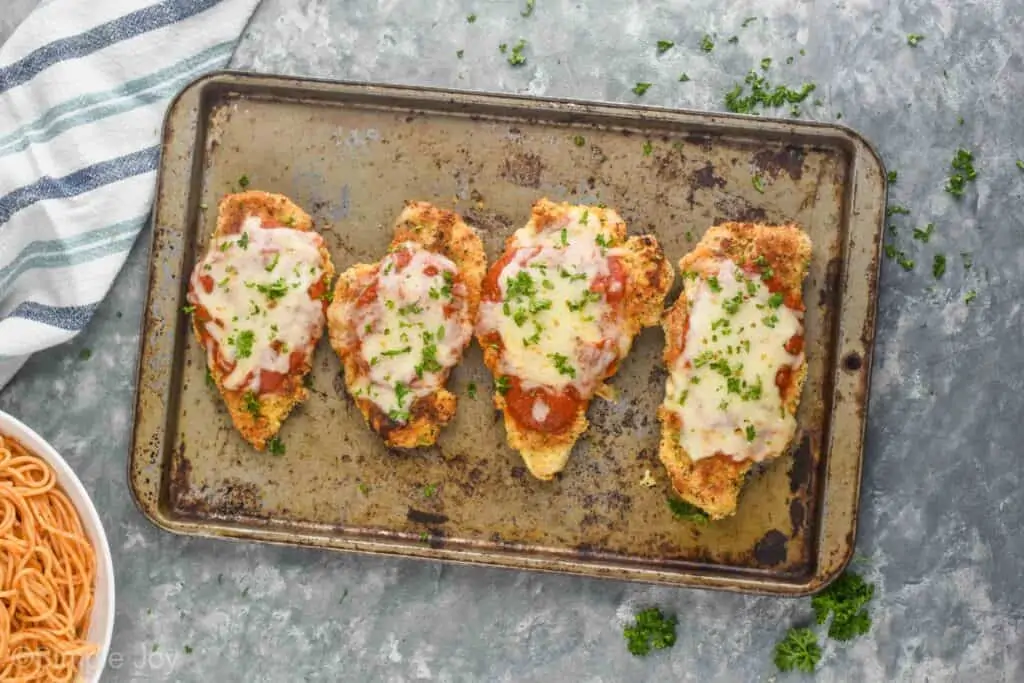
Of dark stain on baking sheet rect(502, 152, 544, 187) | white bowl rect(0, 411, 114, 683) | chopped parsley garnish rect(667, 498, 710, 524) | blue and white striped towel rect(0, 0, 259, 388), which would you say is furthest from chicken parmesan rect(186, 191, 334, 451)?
chopped parsley garnish rect(667, 498, 710, 524)

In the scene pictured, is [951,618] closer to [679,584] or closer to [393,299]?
[679,584]

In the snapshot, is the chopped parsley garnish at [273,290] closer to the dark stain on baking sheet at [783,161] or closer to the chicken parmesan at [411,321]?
the chicken parmesan at [411,321]

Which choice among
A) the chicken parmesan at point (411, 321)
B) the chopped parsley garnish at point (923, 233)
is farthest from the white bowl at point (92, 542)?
the chopped parsley garnish at point (923, 233)

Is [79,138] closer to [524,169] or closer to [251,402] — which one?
[251,402]

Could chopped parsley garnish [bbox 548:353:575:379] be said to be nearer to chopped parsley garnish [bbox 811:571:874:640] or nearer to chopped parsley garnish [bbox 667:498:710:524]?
chopped parsley garnish [bbox 667:498:710:524]

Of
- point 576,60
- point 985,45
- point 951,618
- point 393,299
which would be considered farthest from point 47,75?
point 951,618

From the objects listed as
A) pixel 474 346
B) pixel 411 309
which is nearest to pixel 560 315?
pixel 474 346
